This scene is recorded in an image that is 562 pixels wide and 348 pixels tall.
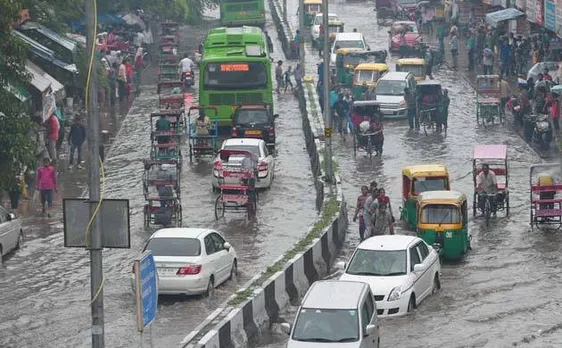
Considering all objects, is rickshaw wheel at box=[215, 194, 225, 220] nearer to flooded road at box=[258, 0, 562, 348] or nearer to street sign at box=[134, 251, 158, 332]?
flooded road at box=[258, 0, 562, 348]

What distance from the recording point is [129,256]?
32.5 meters

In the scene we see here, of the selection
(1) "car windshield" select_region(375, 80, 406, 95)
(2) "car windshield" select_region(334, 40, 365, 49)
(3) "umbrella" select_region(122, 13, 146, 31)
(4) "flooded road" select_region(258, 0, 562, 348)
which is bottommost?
(4) "flooded road" select_region(258, 0, 562, 348)

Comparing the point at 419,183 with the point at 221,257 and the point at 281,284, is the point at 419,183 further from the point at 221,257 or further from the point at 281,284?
the point at 281,284

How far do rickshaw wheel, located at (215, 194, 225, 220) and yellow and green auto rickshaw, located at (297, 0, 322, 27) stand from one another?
39.9 m

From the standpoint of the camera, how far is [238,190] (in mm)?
36688

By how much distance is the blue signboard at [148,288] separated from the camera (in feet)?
61.0

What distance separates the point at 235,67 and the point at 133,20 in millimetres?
18218

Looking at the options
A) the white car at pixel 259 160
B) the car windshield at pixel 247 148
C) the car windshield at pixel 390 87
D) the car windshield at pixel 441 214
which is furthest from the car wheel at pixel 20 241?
the car windshield at pixel 390 87

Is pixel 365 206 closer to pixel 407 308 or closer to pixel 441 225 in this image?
pixel 441 225

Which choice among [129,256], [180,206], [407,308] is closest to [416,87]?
[180,206]

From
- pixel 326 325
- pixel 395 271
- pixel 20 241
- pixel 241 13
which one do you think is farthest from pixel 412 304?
pixel 241 13

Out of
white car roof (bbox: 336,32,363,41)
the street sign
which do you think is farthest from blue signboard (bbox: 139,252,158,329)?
white car roof (bbox: 336,32,363,41)

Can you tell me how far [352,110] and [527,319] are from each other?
2210cm

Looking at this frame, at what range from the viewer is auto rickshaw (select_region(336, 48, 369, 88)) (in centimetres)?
5967
